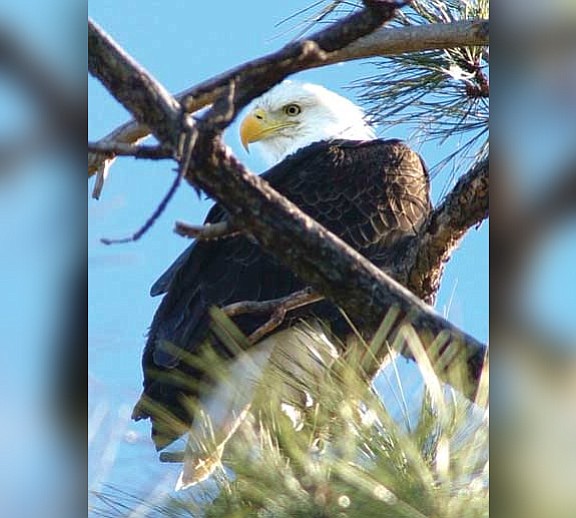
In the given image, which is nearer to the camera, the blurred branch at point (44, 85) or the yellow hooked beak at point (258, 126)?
the blurred branch at point (44, 85)

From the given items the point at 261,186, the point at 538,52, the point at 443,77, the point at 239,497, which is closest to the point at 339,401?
the point at 239,497

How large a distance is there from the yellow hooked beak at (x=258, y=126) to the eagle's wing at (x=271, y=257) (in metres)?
0.06

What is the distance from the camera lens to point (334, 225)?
1.82 m

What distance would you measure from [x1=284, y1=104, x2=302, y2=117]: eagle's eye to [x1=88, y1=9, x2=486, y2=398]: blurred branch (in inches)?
24.6

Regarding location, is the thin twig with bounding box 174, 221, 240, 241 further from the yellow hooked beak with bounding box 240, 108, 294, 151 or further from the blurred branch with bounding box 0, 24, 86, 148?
the yellow hooked beak with bounding box 240, 108, 294, 151

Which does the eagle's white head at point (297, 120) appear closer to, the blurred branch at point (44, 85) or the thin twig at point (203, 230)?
the thin twig at point (203, 230)

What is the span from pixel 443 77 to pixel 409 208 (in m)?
0.30

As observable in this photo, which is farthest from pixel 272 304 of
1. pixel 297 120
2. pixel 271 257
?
pixel 297 120

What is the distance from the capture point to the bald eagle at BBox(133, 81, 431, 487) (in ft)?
4.52

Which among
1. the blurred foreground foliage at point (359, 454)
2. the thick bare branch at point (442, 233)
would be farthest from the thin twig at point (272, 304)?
the blurred foreground foliage at point (359, 454)

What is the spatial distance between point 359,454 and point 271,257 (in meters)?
0.50

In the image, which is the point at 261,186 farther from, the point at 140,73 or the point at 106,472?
the point at 106,472

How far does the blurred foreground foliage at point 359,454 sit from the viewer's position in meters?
1.01

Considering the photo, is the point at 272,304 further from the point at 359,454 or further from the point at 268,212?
the point at 359,454
